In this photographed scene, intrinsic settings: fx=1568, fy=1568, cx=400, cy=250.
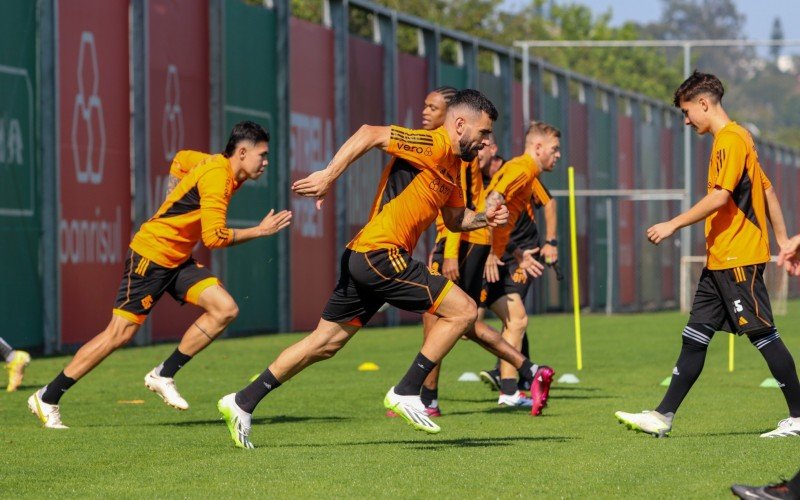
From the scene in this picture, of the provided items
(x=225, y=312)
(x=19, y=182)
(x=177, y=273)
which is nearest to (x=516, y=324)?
(x=225, y=312)

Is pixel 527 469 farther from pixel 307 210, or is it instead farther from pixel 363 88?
pixel 363 88

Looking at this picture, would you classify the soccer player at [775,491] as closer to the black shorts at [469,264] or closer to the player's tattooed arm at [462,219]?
the player's tattooed arm at [462,219]

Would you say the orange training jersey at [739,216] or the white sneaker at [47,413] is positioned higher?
the orange training jersey at [739,216]

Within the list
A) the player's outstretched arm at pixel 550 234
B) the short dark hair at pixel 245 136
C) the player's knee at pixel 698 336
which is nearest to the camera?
the player's knee at pixel 698 336

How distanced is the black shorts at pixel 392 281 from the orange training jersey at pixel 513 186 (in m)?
3.12

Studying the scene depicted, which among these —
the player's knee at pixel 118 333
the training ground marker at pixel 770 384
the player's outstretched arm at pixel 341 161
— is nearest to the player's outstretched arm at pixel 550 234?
the training ground marker at pixel 770 384

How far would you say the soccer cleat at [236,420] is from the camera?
341 inches

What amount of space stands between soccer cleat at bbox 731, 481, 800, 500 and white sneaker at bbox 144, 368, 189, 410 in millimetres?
5064

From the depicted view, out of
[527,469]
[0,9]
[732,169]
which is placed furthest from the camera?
[0,9]

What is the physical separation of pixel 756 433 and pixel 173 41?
13480 millimetres

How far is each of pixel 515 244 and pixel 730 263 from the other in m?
3.98

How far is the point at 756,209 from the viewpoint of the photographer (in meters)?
9.16

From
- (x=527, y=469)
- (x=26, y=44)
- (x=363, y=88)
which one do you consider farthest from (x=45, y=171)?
(x=527, y=469)

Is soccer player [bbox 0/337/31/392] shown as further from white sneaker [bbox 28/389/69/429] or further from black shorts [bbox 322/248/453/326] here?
black shorts [bbox 322/248/453/326]
